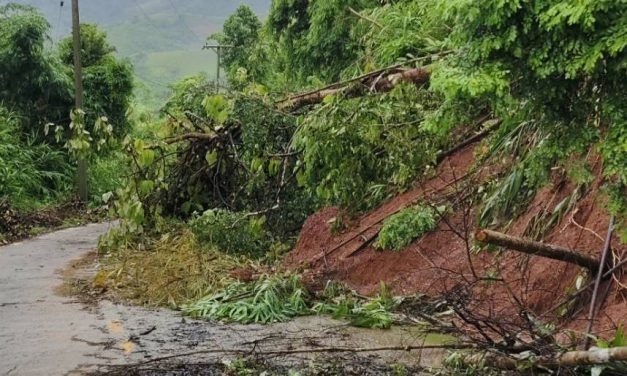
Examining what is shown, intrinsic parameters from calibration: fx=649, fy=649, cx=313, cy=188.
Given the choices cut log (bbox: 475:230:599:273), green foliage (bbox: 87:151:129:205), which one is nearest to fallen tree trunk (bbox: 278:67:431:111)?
cut log (bbox: 475:230:599:273)

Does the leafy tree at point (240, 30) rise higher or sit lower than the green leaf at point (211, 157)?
higher

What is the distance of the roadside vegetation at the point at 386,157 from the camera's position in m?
2.91

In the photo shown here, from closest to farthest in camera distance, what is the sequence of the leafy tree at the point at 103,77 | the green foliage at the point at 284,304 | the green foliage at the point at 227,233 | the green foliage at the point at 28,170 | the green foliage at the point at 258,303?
the green foliage at the point at 284,304
the green foliage at the point at 258,303
the green foliage at the point at 227,233
the green foliage at the point at 28,170
the leafy tree at the point at 103,77

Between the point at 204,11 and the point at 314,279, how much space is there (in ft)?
596

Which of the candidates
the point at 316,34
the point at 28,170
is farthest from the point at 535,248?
the point at 28,170

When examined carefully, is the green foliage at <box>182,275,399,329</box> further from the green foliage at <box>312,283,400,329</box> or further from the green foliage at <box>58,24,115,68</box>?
the green foliage at <box>58,24,115,68</box>

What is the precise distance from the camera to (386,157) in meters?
7.35

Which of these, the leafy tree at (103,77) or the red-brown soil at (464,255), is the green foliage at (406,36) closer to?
the red-brown soil at (464,255)

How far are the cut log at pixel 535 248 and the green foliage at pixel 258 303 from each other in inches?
103

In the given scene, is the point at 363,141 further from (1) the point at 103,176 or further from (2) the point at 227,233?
(1) the point at 103,176

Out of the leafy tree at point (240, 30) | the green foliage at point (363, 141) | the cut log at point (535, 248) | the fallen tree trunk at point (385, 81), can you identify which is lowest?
the cut log at point (535, 248)

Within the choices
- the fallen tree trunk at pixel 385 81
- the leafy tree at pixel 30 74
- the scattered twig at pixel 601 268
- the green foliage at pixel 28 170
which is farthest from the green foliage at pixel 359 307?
the leafy tree at pixel 30 74

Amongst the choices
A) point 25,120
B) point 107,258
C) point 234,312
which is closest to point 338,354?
point 234,312

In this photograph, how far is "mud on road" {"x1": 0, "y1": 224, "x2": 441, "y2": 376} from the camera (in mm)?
4750
